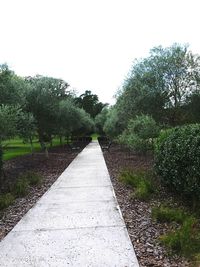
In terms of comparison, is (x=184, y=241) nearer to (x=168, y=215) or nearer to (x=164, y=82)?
(x=168, y=215)

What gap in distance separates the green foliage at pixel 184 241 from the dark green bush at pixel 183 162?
1.32 metres

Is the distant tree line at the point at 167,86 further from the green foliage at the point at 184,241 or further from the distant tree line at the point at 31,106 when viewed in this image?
the green foliage at the point at 184,241

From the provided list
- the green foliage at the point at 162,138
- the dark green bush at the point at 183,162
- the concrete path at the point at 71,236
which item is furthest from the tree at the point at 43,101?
the dark green bush at the point at 183,162

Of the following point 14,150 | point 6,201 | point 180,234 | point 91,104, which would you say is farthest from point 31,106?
point 91,104

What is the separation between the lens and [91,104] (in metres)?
98.8

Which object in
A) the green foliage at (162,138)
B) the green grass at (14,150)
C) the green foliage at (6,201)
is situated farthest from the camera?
the green grass at (14,150)

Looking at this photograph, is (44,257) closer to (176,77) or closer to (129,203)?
(129,203)

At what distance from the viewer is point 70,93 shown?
3409 centimetres

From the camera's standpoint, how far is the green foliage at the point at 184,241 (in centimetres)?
464

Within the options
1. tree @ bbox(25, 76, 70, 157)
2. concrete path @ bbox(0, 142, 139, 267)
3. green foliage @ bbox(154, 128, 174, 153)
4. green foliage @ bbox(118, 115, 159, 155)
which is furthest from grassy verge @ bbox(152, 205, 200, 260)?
tree @ bbox(25, 76, 70, 157)

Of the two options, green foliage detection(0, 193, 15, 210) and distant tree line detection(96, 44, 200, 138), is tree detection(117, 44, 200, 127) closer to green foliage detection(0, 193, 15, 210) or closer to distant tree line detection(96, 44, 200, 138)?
distant tree line detection(96, 44, 200, 138)

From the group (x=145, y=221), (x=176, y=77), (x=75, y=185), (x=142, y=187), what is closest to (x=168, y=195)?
(x=142, y=187)

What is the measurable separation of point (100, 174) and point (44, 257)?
8.12m

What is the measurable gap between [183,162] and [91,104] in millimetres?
92219
